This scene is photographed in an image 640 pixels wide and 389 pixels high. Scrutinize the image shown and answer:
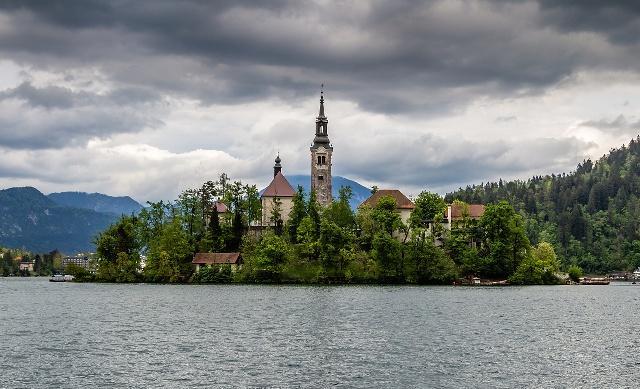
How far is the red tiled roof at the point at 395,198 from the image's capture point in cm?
16800

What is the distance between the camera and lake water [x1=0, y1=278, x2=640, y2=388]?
43969 mm

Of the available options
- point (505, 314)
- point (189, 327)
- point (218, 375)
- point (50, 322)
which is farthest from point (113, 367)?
point (505, 314)

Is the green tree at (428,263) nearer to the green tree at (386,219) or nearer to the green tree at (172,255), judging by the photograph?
the green tree at (386,219)

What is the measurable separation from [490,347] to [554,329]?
52.3ft

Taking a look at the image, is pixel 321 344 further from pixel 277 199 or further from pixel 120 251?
pixel 120 251

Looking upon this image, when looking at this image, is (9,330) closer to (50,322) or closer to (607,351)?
(50,322)

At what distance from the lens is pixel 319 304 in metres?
95.1

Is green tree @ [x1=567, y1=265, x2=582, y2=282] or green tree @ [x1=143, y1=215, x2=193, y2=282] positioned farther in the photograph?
green tree @ [x1=567, y1=265, x2=582, y2=282]

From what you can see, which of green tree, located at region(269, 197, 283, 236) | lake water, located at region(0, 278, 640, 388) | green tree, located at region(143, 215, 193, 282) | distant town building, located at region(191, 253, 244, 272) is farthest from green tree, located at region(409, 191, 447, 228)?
lake water, located at region(0, 278, 640, 388)

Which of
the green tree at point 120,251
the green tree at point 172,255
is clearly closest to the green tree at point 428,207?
the green tree at point 172,255

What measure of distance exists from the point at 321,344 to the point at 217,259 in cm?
10016

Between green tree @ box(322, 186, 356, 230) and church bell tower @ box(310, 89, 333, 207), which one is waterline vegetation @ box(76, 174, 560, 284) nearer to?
green tree @ box(322, 186, 356, 230)

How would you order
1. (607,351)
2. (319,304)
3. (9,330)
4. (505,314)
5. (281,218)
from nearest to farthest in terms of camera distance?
(607,351), (9,330), (505,314), (319,304), (281,218)

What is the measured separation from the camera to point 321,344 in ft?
191
